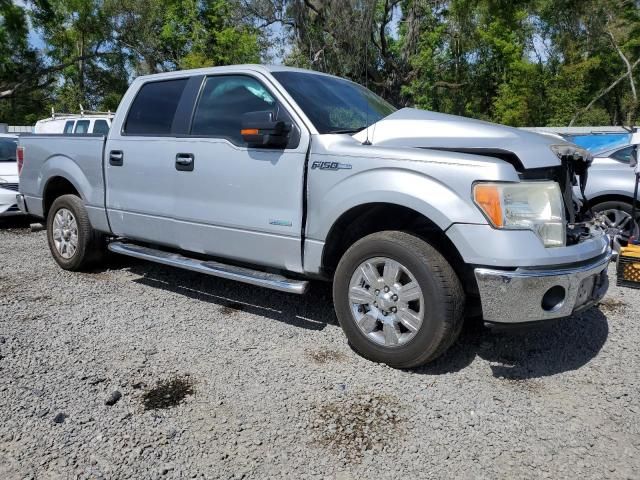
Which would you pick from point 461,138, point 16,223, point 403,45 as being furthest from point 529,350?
point 403,45

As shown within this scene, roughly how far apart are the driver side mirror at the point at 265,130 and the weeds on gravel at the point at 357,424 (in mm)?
1799

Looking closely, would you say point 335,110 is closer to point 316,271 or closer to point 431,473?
point 316,271

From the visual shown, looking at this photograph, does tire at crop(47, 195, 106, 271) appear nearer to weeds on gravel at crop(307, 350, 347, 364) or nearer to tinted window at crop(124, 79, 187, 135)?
tinted window at crop(124, 79, 187, 135)

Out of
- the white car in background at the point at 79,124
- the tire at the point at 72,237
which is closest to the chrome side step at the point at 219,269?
the tire at the point at 72,237

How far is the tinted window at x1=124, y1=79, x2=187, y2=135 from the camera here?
471 centimetres

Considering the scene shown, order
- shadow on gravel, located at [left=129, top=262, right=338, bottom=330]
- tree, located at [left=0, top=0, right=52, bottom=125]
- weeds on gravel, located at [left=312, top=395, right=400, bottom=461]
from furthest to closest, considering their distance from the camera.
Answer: tree, located at [left=0, top=0, right=52, bottom=125], shadow on gravel, located at [left=129, top=262, right=338, bottom=330], weeds on gravel, located at [left=312, top=395, right=400, bottom=461]

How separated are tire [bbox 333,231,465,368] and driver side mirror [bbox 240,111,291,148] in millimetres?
927

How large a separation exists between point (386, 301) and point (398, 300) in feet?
0.27

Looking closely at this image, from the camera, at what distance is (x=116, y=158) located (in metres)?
4.94

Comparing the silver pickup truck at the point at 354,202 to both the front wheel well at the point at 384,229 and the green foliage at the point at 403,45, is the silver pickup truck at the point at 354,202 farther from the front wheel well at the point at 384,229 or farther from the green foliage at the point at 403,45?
the green foliage at the point at 403,45

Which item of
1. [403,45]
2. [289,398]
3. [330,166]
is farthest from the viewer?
[403,45]

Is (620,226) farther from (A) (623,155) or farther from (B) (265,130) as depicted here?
(B) (265,130)

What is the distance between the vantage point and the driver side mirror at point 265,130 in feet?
12.2

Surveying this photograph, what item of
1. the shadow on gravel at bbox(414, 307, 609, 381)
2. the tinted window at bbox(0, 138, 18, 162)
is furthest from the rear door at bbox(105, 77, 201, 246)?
the tinted window at bbox(0, 138, 18, 162)
